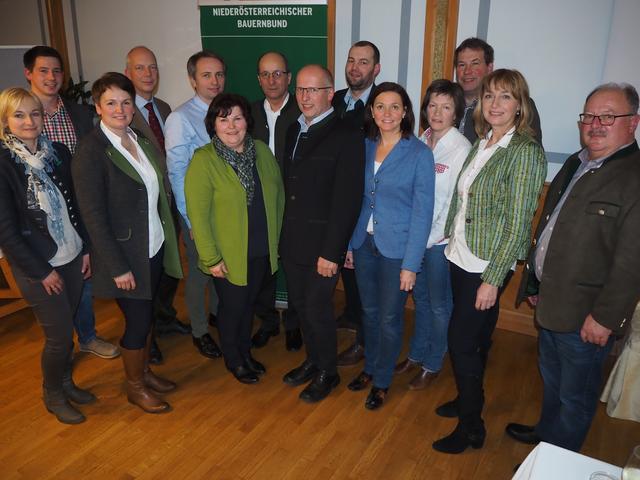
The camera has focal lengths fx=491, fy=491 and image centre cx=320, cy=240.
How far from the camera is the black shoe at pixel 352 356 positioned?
3.10 meters

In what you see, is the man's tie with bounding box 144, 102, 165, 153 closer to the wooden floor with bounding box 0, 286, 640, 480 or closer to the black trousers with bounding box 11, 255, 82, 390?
the black trousers with bounding box 11, 255, 82, 390

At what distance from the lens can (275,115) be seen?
3.17 m

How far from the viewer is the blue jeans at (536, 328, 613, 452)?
1.92 metres

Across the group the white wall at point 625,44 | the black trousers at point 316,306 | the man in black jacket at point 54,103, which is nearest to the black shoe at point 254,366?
the black trousers at point 316,306

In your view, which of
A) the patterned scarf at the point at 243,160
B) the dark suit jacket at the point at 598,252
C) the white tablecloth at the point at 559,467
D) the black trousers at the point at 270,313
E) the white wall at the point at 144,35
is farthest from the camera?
the white wall at the point at 144,35

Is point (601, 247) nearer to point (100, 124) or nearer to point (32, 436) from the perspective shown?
point (100, 124)

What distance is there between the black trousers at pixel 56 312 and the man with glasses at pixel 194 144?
28.2 inches

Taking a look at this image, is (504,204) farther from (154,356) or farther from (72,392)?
(72,392)

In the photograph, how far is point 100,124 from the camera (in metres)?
2.24

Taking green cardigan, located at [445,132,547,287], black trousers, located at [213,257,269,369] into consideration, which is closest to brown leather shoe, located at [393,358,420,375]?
black trousers, located at [213,257,269,369]

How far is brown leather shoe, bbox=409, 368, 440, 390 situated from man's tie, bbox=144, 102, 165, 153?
2.11m

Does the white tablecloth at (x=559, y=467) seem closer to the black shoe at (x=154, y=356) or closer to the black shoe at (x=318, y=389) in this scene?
the black shoe at (x=318, y=389)

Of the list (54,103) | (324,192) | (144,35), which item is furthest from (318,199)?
(144,35)

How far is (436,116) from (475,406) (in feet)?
4.56
